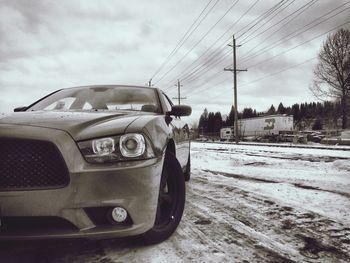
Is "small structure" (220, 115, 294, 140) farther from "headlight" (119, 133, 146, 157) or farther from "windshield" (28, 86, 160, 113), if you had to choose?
"headlight" (119, 133, 146, 157)

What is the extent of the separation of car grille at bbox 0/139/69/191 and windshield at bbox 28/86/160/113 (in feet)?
5.05

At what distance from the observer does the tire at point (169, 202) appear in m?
2.60

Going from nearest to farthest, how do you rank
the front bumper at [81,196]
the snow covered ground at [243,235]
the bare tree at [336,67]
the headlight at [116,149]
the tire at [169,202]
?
1. the front bumper at [81,196]
2. the headlight at [116,149]
3. the snow covered ground at [243,235]
4. the tire at [169,202]
5. the bare tree at [336,67]

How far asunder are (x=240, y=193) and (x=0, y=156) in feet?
10.4

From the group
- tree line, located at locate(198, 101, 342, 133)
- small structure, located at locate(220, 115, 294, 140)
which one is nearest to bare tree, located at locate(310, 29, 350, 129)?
small structure, located at locate(220, 115, 294, 140)

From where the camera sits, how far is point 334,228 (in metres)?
2.92

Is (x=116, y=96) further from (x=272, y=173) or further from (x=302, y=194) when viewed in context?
(x=272, y=173)

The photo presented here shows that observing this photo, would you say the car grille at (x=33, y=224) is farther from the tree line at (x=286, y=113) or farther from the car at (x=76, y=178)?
the tree line at (x=286, y=113)

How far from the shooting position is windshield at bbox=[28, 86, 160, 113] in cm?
377

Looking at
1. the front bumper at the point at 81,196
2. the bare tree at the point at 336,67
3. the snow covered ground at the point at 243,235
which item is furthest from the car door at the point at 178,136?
the bare tree at the point at 336,67

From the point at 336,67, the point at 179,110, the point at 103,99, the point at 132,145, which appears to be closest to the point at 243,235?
the point at 132,145

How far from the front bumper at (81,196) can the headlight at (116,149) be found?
1.7 inches

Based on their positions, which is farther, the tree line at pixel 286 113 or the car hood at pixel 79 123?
the tree line at pixel 286 113

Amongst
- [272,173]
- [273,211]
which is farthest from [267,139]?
[273,211]
